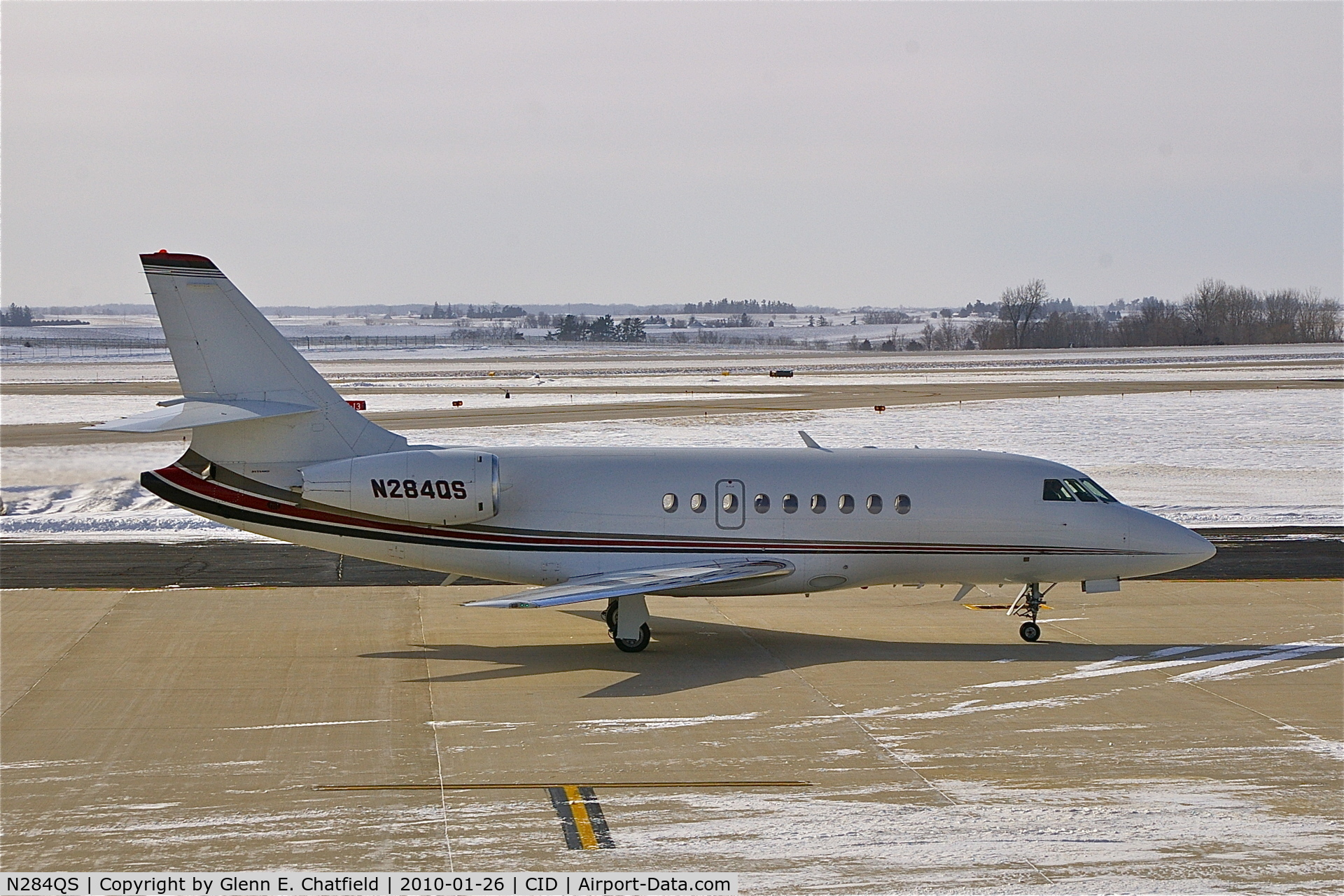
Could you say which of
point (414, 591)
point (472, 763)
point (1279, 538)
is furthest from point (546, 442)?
point (472, 763)

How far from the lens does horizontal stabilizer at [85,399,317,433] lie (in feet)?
61.8

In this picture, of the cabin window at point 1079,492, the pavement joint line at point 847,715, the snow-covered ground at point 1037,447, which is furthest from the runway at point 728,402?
the cabin window at point 1079,492

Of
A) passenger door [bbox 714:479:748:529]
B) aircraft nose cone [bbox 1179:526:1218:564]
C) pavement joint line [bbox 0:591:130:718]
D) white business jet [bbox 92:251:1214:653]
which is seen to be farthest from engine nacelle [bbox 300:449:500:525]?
aircraft nose cone [bbox 1179:526:1218:564]

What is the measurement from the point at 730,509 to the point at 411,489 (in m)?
4.94

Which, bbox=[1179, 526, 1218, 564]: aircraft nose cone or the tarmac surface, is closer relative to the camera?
the tarmac surface

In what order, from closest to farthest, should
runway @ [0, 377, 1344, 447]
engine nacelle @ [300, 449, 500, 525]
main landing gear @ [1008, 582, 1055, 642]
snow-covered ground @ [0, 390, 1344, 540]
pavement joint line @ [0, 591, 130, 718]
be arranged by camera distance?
1. pavement joint line @ [0, 591, 130, 718]
2. engine nacelle @ [300, 449, 500, 525]
3. main landing gear @ [1008, 582, 1055, 642]
4. snow-covered ground @ [0, 390, 1344, 540]
5. runway @ [0, 377, 1344, 447]

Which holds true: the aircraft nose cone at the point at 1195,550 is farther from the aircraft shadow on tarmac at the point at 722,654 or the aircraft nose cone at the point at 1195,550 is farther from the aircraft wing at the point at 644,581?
the aircraft wing at the point at 644,581

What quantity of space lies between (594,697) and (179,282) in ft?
29.6

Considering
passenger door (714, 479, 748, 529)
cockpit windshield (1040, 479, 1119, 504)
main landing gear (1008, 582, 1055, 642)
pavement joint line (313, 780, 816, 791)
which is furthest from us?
main landing gear (1008, 582, 1055, 642)

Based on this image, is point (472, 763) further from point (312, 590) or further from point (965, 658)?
point (312, 590)

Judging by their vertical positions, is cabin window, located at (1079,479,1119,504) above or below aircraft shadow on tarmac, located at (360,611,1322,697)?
above

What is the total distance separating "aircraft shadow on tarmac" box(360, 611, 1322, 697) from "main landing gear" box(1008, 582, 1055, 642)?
7.1 inches

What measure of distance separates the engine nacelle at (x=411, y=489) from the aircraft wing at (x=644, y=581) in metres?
1.59

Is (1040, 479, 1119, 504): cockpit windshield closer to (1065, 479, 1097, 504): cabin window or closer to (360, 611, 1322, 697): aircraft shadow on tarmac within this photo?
(1065, 479, 1097, 504): cabin window
